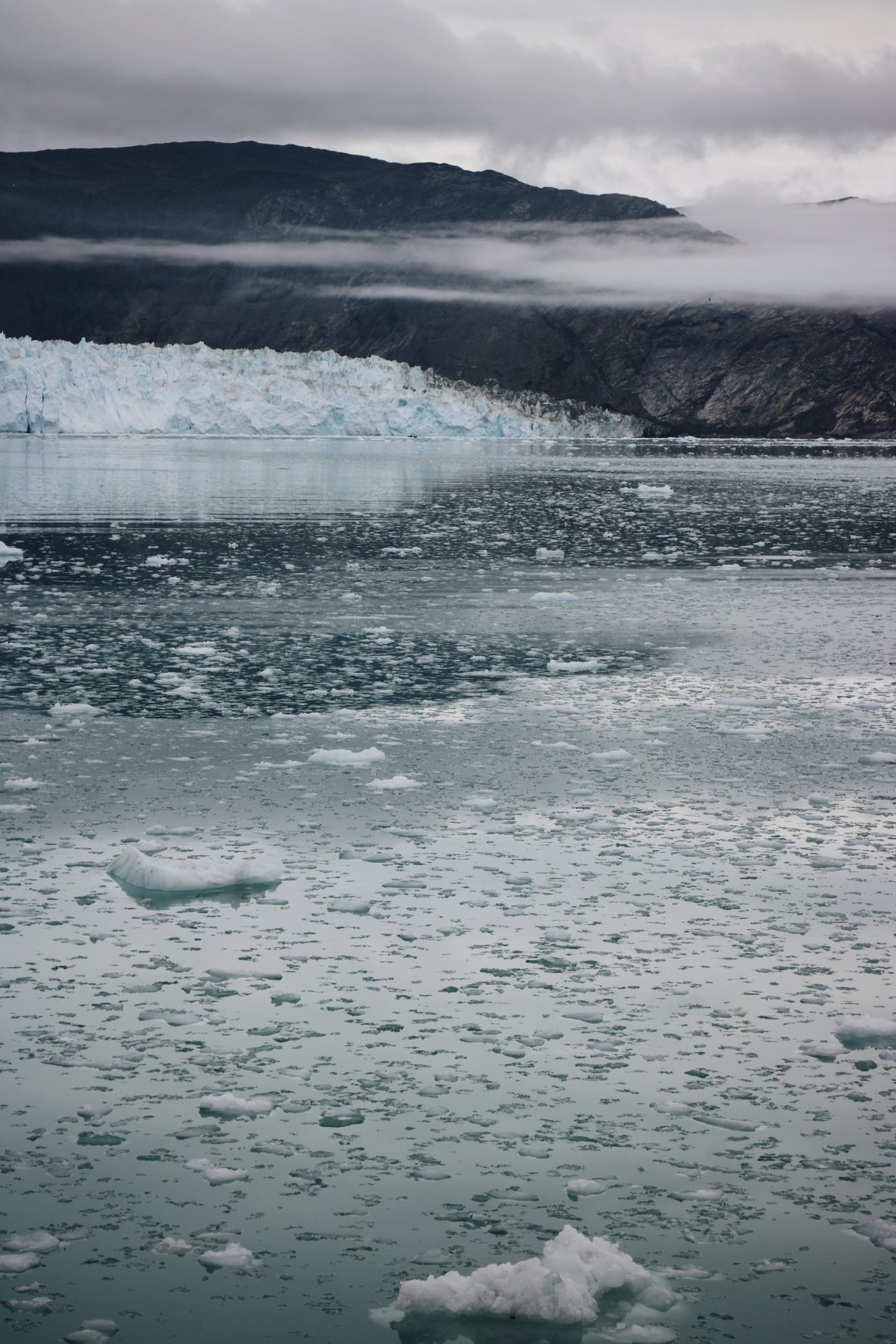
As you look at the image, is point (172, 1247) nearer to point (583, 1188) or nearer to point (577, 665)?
point (583, 1188)

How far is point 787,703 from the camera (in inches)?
429

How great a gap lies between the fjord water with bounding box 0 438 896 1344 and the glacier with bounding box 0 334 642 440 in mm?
85262

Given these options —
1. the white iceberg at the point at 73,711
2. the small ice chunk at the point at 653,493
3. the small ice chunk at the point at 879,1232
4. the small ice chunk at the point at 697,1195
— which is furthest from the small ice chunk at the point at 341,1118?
the small ice chunk at the point at 653,493

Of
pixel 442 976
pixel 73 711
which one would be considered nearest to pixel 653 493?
pixel 73 711

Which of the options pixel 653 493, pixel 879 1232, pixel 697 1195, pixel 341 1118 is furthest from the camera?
pixel 653 493

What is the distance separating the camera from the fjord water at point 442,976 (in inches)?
146

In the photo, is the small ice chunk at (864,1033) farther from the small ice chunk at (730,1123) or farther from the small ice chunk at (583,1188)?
the small ice chunk at (583,1188)

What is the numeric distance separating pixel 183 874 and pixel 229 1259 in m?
2.96

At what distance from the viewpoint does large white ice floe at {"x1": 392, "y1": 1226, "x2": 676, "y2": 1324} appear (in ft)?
11.2

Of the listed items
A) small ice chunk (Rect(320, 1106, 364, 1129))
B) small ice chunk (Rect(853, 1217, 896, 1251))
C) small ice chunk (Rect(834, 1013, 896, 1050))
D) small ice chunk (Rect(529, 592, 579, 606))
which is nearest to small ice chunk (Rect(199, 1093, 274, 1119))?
small ice chunk (Rect(320, 1106, 364, 1129))

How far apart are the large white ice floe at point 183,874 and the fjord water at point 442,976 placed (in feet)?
0.41

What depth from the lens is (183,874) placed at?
6.48 meters

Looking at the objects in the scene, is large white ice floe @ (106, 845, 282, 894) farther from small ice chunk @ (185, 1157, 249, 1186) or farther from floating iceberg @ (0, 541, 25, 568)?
floating iceberg @ (0, 541, 25, 568)

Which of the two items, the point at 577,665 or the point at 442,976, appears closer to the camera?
the point at 442,976
